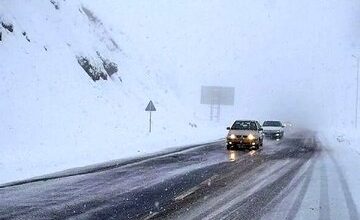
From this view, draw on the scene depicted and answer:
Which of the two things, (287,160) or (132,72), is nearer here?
(287,160)

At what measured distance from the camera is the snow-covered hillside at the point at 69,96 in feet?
74.8

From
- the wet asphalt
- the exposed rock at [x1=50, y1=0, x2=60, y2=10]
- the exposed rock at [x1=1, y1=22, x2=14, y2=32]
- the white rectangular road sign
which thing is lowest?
the wet asphalt

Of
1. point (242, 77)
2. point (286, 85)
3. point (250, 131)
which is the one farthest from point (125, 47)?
point (286, 85)

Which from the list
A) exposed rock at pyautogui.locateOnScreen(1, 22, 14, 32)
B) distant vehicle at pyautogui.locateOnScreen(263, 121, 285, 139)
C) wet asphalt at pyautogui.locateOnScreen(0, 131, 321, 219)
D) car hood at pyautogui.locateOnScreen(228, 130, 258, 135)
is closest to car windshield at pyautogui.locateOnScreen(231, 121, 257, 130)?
car hood at pyautogui.locateOnScreen(228, 130, 258, 135)

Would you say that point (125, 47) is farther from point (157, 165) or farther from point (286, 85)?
point (286, 85)

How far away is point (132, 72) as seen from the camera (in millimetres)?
56719

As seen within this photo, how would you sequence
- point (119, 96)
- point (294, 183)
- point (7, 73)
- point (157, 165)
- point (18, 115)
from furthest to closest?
point (119, 96)
point (7, 73)
point (18, 115)
point (157, 165)
point (294, 183)

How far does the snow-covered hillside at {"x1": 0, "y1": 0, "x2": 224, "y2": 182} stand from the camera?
22812 millimetres

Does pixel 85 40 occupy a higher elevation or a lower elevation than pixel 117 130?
higher

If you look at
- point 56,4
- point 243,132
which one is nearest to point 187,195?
point 243,132

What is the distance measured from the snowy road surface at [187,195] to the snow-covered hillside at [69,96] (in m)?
2.91

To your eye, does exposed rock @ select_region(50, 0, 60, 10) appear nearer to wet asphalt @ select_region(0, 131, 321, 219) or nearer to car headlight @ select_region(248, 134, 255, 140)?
car headlight @ select_region(248, 134, 255, 140)

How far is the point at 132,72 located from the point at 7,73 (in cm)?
2738

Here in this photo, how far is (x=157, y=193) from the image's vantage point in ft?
37.1
